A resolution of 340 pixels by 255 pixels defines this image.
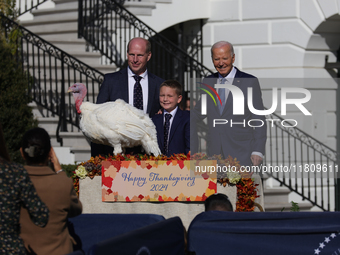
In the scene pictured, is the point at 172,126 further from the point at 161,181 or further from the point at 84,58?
the point at 84,58

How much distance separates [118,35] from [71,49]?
1060 millimetres

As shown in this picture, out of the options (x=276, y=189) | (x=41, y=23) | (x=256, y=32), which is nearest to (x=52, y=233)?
(x=276, y=189)

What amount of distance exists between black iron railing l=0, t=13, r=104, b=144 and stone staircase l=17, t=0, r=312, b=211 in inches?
6.9

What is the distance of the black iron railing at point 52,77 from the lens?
9422mm

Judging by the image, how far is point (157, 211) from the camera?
4594 mm

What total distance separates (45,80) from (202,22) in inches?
143

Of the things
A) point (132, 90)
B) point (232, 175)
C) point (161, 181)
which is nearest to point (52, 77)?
point (132, 90)

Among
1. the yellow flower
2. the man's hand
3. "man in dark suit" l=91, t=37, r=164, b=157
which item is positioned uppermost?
"man in dark suit" l=91, t=37, r=164, b=157

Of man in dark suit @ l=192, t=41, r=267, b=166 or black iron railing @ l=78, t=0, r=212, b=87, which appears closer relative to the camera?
man in dark suit @ l=192, t=41, r=267, b=166

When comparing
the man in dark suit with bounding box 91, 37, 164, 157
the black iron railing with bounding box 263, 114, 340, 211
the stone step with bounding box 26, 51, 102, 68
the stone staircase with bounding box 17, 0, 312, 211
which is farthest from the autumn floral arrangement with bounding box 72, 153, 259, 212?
the stone step with bounding box 26, 51, 102, 68

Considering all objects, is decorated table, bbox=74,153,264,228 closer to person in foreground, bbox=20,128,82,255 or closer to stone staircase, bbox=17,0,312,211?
person in foreground, bbox=20,128,82,255

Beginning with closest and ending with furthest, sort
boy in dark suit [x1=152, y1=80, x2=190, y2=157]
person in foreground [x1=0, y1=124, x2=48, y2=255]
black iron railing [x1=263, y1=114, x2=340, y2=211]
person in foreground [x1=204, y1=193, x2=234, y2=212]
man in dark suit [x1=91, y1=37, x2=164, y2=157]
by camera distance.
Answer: person in foreground [x1=0, y1=124, x2=48, y2=255], person in foreground [x1=204, y1=193, x2=234, y2=212], boy in dark suit [x1=152, y1=80, x2=190, y2=157], man in dark suit [x1=91, y1=37, x2=164, y2=157], black iron railing [x1=263, y1=114, x2=340, y2=211]

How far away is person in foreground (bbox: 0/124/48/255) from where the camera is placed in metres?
2.88

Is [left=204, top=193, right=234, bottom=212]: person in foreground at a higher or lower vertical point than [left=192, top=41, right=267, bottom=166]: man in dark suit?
lower
